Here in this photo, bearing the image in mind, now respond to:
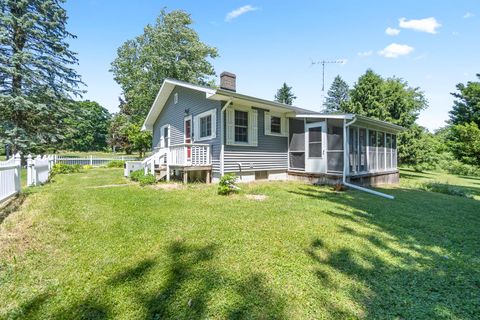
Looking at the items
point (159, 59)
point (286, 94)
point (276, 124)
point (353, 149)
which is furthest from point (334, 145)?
point (286, 94)

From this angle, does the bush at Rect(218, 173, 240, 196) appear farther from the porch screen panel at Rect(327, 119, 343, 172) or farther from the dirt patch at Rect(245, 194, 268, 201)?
the porch screen panel at Rect(327, 119, 343, 172)

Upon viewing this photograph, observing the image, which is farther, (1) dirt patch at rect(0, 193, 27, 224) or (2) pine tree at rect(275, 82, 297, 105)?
(2) pine tree at rect(275, 82, 297, 105)

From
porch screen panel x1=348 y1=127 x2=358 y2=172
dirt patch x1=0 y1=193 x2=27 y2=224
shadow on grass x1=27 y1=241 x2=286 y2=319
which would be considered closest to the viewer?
shadow on grass x1=27 y1=241 x2=286 y2=319

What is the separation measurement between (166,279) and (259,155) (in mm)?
7710

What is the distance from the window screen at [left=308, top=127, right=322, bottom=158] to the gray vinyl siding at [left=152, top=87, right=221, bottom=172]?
394cm

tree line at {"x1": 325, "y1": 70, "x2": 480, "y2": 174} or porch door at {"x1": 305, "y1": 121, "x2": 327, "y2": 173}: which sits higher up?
tree line at {"x1": 325, "y1": 70, "x2": 480, "y2": 174}

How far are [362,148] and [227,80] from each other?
22.1 feet

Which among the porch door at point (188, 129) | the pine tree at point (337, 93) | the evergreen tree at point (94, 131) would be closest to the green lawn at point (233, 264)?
the porch door at point (188, 129)

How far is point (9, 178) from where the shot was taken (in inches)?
222

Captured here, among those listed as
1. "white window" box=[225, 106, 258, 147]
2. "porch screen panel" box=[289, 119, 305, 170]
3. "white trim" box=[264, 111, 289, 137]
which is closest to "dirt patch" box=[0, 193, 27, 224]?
"white window" box=[225, 106, 258, 147]

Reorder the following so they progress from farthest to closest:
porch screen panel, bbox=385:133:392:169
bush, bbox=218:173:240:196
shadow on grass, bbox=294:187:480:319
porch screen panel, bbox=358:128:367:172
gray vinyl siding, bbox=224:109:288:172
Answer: porch screen panel, bbox=385:133:392:169, porch screen panel, bbox=358:128:367:172, gray vinyl siding, bbox=224:109:288:172, bush, bbox=218:173:240:196, shadow on grass, bbox=294:187:480:319

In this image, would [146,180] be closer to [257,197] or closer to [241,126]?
[241,126]

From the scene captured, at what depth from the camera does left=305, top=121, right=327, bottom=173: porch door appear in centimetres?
973

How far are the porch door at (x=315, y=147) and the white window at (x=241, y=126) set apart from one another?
2305 millimetres
